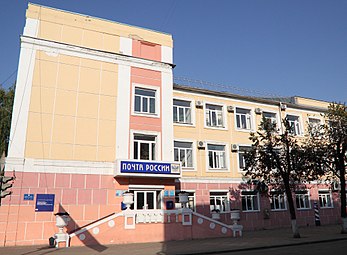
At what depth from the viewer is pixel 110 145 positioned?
16.9 m

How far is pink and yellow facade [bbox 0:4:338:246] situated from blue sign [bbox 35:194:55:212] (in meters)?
0.04

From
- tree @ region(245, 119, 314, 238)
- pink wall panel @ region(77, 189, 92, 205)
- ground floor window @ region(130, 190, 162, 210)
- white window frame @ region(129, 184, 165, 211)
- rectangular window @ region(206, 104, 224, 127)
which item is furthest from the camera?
rectangular window @ region(206, 104, 224, 127)

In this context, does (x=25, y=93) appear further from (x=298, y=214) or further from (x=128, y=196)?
(x=298, y=214)

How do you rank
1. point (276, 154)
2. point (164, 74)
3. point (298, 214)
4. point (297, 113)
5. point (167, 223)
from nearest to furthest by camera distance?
1. point (167, 223)
2. point (276, 154)
3. point (164, 74)
4. point (298, 214)
5. point (297, 113)

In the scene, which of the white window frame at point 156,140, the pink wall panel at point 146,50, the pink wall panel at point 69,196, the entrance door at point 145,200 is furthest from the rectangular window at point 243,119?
the pink wall panel at point 69,196

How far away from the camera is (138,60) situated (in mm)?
18859

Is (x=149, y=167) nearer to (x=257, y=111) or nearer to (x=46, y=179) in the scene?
(x=46, y=179)

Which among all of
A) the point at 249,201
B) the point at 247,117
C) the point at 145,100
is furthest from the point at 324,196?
the point at 145,100

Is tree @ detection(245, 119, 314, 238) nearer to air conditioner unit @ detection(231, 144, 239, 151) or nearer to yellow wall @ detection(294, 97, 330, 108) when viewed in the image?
air conditioner unit @ detection(231, 144, 239, 151)

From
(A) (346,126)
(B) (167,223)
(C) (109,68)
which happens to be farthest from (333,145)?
(C) (109,68)

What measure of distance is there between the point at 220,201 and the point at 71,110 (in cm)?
1101

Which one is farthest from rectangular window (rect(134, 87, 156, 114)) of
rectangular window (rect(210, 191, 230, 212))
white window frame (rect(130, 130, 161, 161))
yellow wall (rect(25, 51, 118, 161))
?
rectangular window (rect(210, 191, 230, 212))

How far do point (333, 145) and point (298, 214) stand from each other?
7.23m

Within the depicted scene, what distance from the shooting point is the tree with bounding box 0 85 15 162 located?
25.2m
